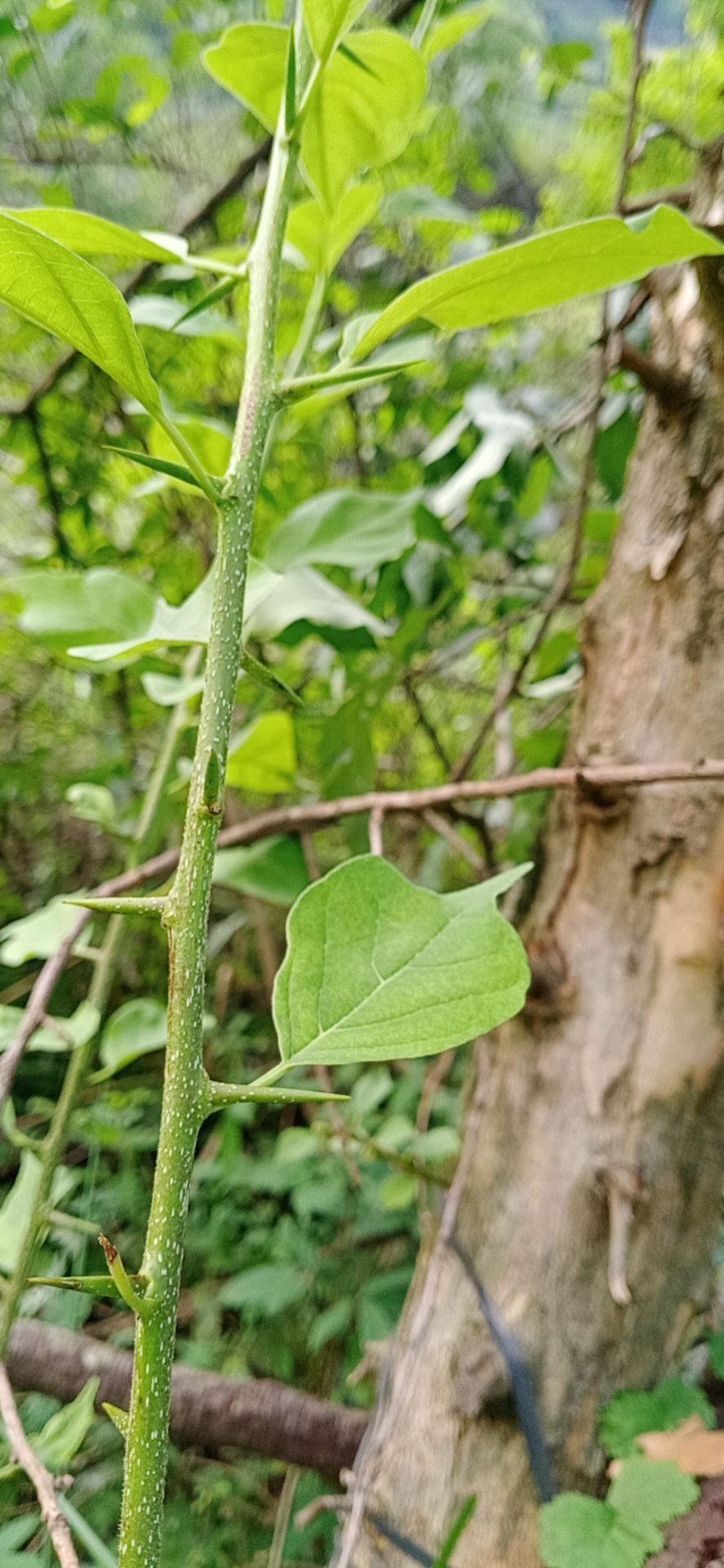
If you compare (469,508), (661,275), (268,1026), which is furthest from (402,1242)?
(661,275)

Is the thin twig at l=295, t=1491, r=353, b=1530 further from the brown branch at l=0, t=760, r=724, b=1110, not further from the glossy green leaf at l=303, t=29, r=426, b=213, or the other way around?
the glossy green leaf at l=303, t=29, r=426, b=213

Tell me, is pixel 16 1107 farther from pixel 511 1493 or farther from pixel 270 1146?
pixel 511 1493

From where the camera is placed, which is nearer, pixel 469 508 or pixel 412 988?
pixel 412 988

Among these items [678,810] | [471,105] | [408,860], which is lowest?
[678,810]

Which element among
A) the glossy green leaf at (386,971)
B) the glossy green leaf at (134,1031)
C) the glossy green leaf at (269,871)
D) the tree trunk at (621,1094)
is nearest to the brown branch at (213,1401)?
the tree trunk at (621,1094)

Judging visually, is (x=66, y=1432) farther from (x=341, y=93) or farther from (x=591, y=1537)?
(x=341, y=93)

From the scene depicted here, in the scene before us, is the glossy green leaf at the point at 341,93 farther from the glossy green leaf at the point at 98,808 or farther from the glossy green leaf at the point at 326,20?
the glossy green leaf at the point at 98,808

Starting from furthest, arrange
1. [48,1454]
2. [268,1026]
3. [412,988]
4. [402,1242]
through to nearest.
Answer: [268,1026]
[402,1242]
[48,1454]
[412,988]
